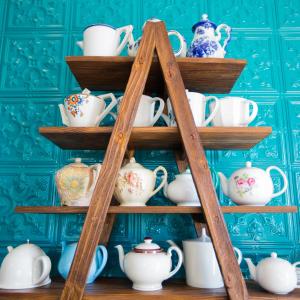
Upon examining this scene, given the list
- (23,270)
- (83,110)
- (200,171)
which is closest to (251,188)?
(200,171)

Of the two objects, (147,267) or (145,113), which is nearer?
(147,267)

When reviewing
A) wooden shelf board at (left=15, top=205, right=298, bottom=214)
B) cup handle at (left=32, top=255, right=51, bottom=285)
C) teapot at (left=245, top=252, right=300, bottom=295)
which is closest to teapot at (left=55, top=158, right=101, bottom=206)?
wooden shelf board at (left=15, top=205, right=298, bottom=214)

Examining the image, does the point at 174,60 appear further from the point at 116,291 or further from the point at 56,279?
the point at 56,279

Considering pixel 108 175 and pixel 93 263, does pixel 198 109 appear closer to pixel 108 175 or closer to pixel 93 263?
pixel 108 175

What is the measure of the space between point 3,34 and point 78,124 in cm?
67

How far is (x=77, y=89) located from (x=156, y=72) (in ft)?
1.19

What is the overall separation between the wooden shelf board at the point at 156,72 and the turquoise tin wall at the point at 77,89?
158 mm

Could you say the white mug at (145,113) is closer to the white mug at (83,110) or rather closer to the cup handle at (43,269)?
the white mug at (83,110)

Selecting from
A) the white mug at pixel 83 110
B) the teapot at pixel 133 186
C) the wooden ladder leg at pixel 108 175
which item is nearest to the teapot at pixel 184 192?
the teapot at pixel 133 186

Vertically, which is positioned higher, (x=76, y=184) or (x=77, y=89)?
(x=77, y=89)

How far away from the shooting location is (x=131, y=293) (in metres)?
0.76

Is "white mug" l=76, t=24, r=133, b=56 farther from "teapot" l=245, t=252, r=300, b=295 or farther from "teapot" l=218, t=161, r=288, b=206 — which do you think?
"teapot" l=245, t=252, r=300, b=295

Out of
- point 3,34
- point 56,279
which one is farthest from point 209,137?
point 3,34

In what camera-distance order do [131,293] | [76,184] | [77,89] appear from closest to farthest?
[131,293], [76,184], [77,89]
